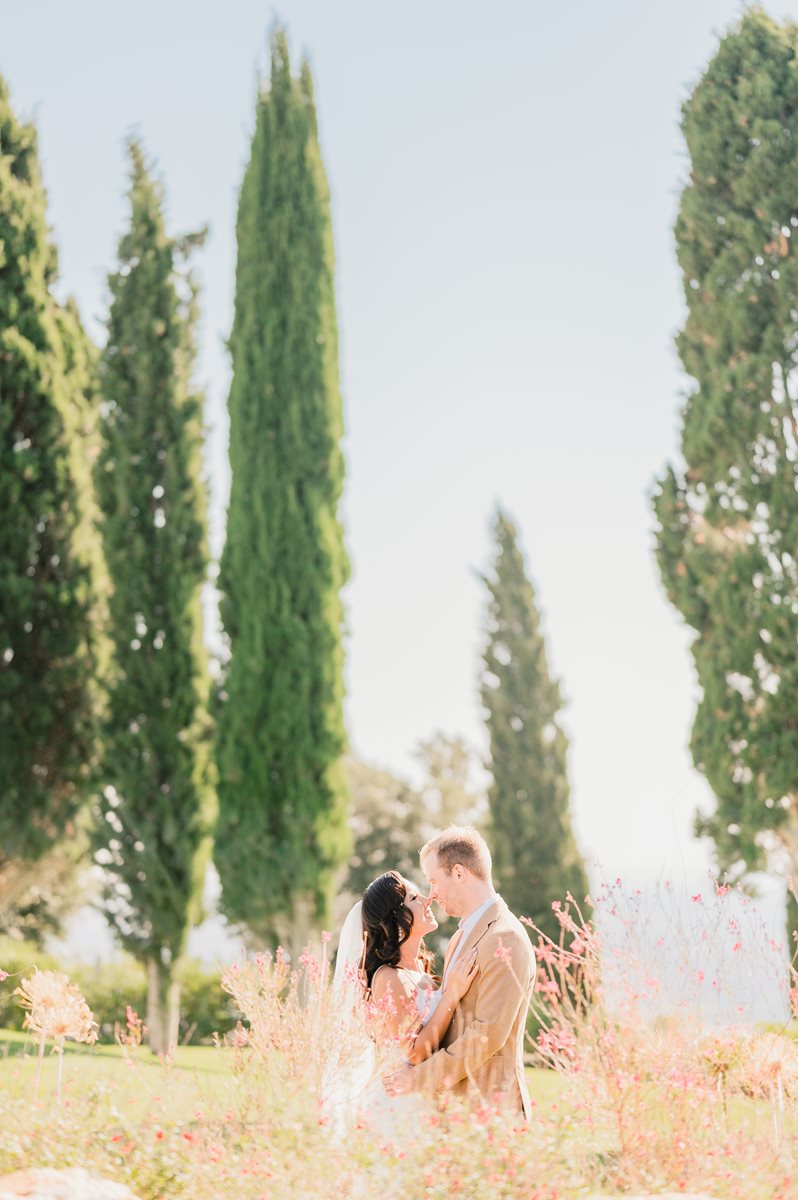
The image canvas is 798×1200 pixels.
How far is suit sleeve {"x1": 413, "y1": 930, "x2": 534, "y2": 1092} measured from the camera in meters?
3.50

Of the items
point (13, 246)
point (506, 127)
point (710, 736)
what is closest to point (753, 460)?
point (710, 736)

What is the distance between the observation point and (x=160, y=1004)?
11.4 metres

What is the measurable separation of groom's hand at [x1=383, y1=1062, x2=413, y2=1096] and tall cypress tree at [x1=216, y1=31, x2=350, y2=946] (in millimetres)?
8603

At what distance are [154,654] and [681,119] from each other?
10.1m

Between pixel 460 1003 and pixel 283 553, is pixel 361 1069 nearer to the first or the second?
pixel 460 1003

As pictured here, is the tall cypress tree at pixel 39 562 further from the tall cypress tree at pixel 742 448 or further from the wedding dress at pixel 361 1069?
the wedding dress at pixel 361 1069

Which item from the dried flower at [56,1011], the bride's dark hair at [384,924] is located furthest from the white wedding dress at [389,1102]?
the dried flower at [56,1011]

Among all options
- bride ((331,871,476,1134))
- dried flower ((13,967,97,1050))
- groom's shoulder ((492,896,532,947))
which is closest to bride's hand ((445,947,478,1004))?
bride ((331,871,476,1134))

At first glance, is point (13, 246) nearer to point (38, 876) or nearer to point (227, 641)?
point (227, 641)

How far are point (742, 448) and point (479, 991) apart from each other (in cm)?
983

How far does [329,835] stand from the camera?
1259cm

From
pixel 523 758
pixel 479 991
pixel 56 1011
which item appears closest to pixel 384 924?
pixel 479 991

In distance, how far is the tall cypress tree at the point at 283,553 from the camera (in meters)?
12.3

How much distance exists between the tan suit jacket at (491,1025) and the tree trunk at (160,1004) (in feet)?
27.9
